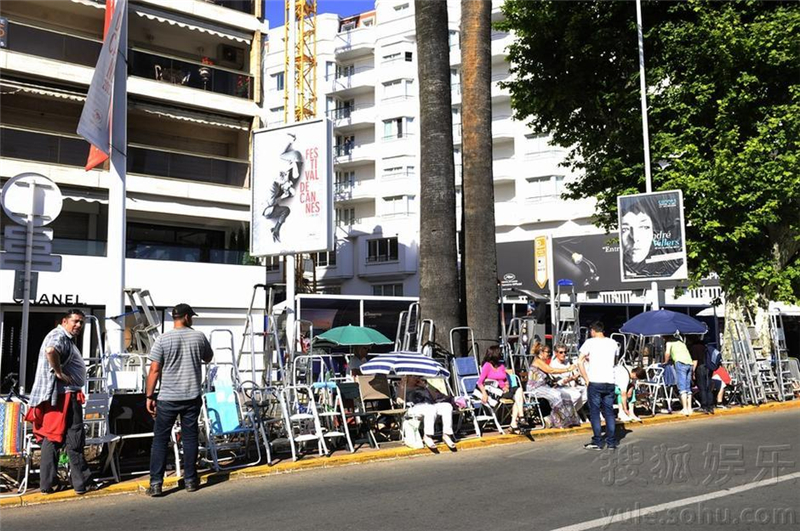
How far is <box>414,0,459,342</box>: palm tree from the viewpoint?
15406 millimetres

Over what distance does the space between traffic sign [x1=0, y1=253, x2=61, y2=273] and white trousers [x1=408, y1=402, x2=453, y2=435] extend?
548 centimetres

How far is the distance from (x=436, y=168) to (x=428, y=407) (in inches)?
211

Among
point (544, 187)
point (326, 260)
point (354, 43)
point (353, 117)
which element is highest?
point (354, 43)

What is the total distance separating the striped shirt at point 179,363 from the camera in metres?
8.83

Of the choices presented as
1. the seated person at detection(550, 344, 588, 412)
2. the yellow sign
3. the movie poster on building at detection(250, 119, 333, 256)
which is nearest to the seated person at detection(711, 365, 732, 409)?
the seated person at detection(550, 344, 588, 412)

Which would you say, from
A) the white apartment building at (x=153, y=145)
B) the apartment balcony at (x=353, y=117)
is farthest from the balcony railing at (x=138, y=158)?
the apartment balcony at (x=353, y=117)

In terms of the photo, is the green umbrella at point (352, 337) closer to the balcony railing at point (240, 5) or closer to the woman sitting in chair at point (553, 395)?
the woman sitting in chair at point (553, 395)

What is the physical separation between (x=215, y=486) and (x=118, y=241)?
550 cm

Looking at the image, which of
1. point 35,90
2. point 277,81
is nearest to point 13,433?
point 35,90

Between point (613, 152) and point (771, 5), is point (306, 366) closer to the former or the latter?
point (613, 152)

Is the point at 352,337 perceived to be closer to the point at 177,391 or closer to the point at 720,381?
the point at 720,381

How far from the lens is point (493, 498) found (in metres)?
8.25

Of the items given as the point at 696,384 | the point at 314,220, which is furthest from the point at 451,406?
the point at 696,384

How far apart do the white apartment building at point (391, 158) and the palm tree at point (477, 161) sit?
32156mm
